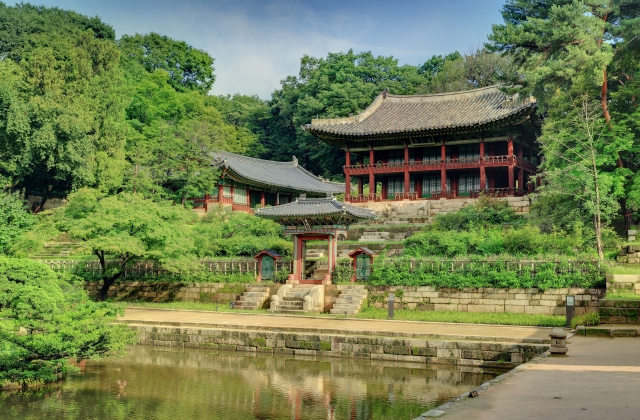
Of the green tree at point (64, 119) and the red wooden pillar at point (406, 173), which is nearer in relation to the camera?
the green tree at point (64, 119)

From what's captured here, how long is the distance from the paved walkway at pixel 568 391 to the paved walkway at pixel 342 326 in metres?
4.04

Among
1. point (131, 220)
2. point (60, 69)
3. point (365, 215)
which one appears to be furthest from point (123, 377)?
point (60, 69)

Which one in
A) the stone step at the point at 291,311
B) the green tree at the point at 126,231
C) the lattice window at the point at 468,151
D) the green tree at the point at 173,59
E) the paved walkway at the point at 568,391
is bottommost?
the paved walkway at the point at 568,391

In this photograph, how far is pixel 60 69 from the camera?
41.7m

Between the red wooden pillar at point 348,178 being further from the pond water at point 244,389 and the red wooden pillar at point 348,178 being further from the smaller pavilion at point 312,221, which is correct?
the pond water at point 244,389

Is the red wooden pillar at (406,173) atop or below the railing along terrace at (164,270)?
atop

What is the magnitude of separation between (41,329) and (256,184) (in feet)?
108

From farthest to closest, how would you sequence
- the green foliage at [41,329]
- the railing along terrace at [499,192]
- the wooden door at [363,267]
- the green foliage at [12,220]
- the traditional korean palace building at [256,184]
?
the traditional korean palace building at [256,184] < the railing along terrace at [499,192] < the green foliage at [12,220] < the wooden door at [363,267] < the green foliage at [41,329]

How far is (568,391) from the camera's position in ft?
36.3

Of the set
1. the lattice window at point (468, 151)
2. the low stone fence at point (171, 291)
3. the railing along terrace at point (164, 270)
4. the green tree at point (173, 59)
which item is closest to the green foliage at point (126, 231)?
the railing along terrace at point (164, 270)

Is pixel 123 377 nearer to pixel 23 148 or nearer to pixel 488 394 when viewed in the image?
pixel 488 394

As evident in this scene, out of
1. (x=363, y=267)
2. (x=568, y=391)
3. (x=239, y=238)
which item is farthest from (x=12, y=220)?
(x=568, y=391)

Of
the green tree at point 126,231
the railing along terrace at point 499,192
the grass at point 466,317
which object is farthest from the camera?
the railing along terrace at point 499,192

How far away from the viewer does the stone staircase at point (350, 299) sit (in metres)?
25.9
